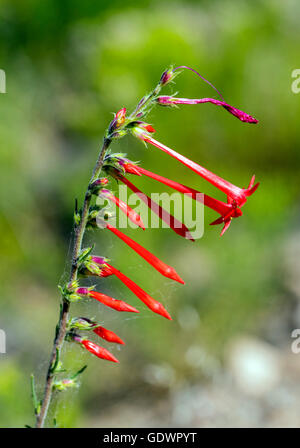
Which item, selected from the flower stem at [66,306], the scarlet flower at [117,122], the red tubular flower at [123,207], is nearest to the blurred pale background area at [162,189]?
the flower stem at [66,306]

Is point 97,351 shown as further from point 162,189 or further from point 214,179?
point 162,189

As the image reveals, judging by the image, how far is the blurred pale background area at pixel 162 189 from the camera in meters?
3.13

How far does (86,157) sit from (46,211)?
28.4 inches

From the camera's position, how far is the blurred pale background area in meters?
3.13

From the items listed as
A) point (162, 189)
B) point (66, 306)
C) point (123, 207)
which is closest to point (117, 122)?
point (123, 207)

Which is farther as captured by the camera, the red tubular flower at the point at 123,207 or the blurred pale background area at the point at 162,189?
the blurred pale background area at the point at 162,189

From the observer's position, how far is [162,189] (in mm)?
5027

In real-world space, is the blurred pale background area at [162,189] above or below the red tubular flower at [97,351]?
above

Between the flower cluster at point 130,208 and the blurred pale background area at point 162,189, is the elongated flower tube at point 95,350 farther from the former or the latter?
the blurred pale background area at point 162,189

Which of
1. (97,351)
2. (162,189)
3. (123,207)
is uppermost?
(162,189)

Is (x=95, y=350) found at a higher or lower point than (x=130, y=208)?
lower

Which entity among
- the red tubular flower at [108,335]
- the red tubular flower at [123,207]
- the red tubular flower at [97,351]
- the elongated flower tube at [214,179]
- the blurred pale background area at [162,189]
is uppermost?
the blurred pale background area at [162,189]

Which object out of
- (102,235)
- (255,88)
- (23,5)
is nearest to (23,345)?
(102,235)

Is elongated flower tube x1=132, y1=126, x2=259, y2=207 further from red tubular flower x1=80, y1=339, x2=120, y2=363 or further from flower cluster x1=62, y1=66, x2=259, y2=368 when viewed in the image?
red tubular flower x1=80, y1=339, x2=120, y2=363
